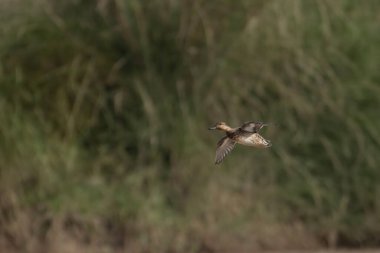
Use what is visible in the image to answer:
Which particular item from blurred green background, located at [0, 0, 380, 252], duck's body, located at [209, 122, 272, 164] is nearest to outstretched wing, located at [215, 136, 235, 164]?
duck's body, located at [209, 122, 272, 164]

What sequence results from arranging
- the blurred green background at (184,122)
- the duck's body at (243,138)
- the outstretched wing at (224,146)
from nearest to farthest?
1. the duck's body at (243,138)
2. the outstretched wing at (224,146)
3. the blurred green background at (184,122)

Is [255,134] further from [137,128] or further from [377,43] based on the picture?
[377,43]

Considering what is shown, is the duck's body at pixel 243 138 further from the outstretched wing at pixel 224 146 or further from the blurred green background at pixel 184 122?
the blurred green background at pixel 184 122

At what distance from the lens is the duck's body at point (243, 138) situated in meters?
1.28

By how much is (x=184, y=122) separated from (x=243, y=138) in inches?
195

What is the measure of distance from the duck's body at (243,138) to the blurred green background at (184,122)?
4703 millimetres

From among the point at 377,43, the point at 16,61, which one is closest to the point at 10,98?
the point at 16,61

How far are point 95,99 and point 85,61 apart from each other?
263 millimetres

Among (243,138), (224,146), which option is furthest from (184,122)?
(243,138)

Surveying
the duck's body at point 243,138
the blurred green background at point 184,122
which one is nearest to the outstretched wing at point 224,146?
the duck's body at point 243,138

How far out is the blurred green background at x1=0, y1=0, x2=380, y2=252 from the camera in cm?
619

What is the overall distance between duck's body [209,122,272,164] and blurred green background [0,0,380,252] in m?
4.70

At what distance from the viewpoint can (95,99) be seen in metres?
6.44

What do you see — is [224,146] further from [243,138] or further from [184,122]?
[184,122]
